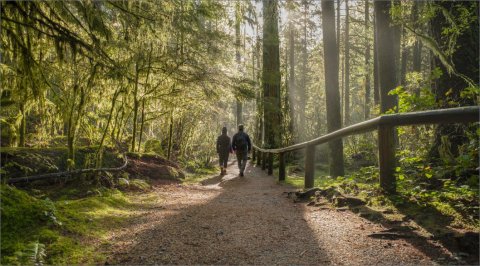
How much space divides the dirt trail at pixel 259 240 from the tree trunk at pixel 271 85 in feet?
35.5

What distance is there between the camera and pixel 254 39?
15945mm

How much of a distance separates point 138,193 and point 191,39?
5.28 metres

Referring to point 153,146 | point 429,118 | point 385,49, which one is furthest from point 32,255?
point 153,146

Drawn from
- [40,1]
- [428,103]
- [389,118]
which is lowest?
[389,118]

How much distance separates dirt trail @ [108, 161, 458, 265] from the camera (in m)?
3.10

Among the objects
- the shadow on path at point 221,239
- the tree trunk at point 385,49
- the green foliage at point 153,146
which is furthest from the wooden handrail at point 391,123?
the green foliage at point 153,146

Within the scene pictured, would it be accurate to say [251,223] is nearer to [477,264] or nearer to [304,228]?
[304,228]

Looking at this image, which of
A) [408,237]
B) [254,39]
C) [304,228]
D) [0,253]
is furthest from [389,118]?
[254,39]

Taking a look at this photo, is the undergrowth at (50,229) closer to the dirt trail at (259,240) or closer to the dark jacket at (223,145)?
the dirt trail at (259,240)

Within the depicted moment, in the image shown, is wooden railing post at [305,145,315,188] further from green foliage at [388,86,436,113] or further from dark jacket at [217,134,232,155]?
dark jacket at [217,134,232,155]

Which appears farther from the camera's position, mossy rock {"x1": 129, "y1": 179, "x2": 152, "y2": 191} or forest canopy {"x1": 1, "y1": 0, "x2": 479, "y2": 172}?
mossy rock {"x1": 129, "y1": 179, "x2": 152, "y2": 191}

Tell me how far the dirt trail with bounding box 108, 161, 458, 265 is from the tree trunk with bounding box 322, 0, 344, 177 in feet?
21.7

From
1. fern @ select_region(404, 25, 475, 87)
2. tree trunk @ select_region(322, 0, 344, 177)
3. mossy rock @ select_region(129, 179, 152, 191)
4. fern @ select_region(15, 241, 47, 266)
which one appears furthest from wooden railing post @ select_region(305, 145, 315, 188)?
fern @ select_region(15, 241, 47, 266)

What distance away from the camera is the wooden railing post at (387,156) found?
4121mm
